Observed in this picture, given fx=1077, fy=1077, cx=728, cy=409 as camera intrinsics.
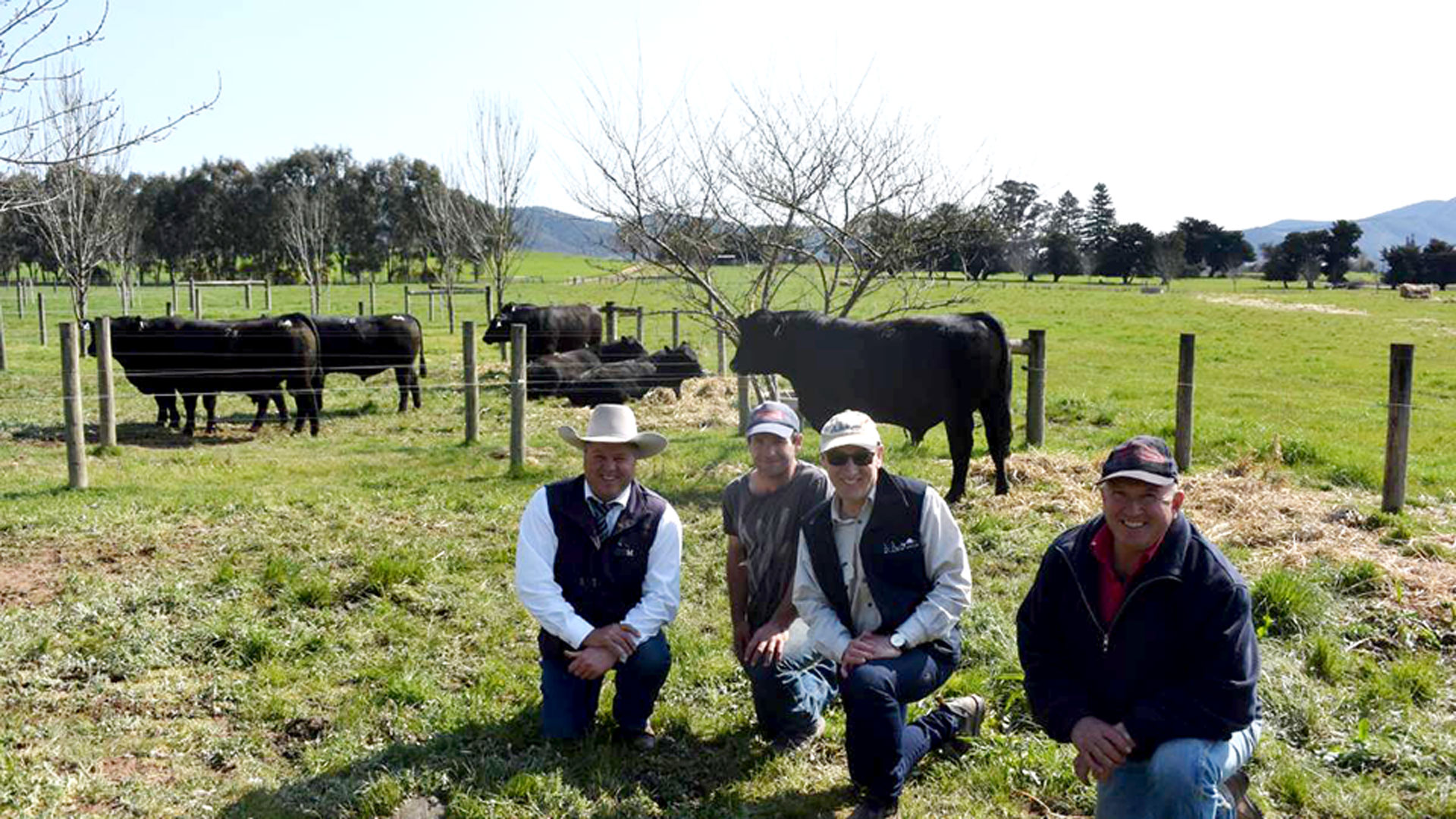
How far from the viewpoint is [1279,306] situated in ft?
145

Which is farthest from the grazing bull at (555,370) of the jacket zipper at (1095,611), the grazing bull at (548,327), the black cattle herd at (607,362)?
the jacket zipper at (1095,611)

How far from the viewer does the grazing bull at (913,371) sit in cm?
890

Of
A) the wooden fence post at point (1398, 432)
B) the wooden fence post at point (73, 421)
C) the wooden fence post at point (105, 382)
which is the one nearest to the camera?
the wooden fence post at point (1398, 432)

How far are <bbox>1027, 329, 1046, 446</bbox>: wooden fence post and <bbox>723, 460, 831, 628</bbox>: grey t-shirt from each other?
7.06 meters

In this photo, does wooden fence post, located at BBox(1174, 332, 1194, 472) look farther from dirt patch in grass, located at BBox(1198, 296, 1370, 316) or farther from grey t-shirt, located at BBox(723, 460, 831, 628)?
dirt patch in grass, located at BBox(1198, 296, 1370, 316)

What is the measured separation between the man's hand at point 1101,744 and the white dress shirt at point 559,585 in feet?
5.90

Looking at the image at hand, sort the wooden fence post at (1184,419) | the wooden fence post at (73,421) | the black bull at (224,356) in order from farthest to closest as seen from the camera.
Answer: the black bull at (224,356) → the wooden fence post at (1184,419) → the wooden fence post at (73,421)

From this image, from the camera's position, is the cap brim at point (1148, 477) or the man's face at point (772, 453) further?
the man's face at point (772, 453)

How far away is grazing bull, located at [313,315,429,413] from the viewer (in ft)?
52.8

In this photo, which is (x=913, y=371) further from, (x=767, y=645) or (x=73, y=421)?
(x=73, y=421)

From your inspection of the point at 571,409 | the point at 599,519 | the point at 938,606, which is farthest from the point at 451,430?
the point at 938,606

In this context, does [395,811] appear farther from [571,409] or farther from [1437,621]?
[571,409]

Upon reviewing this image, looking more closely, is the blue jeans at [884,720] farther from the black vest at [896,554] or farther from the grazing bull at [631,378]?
the grazing bull at [631,378]

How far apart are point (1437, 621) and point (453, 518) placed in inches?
252
